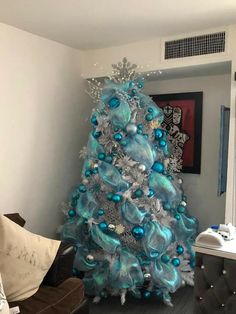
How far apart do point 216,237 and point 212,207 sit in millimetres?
1604

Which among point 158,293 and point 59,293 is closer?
point 59,293

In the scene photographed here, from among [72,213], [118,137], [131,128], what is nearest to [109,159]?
[118,137]

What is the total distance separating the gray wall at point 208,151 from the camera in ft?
10.9

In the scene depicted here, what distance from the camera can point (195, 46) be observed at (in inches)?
113

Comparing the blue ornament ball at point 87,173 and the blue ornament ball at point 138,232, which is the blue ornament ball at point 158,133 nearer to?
the blue ornament ball at point 87,173

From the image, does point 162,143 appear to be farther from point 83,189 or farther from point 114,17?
point 114,17

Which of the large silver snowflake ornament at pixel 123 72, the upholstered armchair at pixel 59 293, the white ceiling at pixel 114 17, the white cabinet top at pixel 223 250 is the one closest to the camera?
the white cabinet top at pixel 223 250

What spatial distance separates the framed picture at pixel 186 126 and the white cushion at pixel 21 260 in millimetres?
1652

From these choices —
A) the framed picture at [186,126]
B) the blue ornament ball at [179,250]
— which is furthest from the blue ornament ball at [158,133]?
the blue ornament ball at [179,250]

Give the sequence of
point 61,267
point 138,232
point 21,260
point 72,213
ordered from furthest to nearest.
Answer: point 72,213, point 138,232, point 61,267, point 21,260

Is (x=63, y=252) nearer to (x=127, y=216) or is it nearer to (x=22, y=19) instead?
(x=127, y=216)

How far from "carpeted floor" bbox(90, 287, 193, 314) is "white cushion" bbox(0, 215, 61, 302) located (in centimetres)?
75

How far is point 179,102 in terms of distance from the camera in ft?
11.4

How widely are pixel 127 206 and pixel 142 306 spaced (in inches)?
34.9
